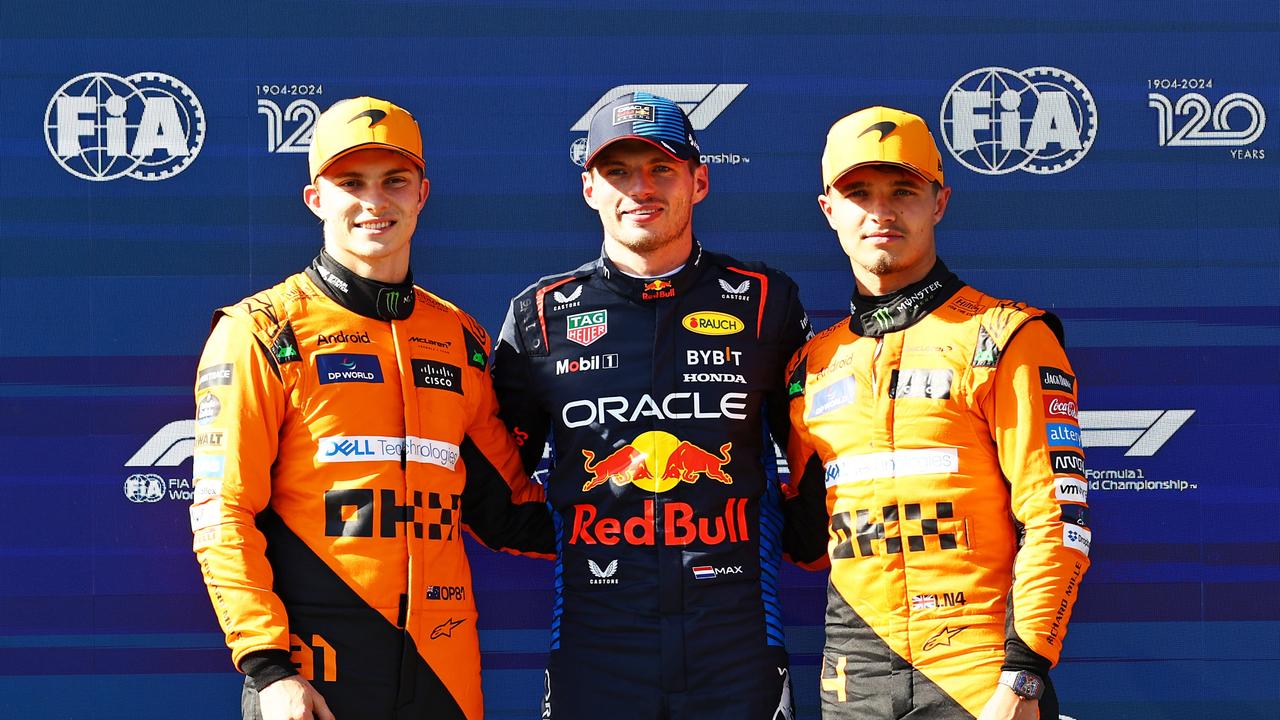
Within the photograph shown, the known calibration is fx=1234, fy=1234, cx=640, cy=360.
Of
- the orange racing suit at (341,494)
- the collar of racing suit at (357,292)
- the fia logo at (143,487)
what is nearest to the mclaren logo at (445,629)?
the orange racing suit at (341,494)

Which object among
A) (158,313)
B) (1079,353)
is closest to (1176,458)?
(1079,353)

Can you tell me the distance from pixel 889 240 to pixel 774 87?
1.02 m

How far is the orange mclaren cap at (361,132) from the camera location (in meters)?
2.88

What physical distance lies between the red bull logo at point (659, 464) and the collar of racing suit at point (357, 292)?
A: 623 millimetres

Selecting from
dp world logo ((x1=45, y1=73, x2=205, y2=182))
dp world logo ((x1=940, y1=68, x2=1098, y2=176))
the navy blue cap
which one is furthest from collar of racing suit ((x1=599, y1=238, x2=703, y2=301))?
dp world logo ((x1=45, y1=73, x2=205, y2=182))

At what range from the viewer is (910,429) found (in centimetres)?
275

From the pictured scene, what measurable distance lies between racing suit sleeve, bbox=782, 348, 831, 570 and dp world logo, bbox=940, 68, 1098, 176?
1119 mm

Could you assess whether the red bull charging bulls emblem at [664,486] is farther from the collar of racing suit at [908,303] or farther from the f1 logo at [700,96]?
the f1 logo at [700,96]

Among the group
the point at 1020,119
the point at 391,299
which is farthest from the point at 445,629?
the point at 1020,119

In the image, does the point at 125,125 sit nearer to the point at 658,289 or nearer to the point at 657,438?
the point at 658,289

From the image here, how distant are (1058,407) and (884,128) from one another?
0.76 m

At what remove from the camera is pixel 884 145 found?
9.49 feet

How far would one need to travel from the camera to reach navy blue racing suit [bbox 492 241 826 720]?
2.86 m

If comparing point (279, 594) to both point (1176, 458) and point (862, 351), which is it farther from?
point (1176, 458)
